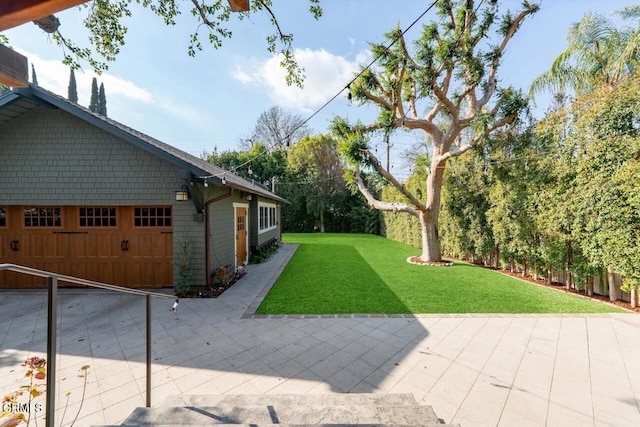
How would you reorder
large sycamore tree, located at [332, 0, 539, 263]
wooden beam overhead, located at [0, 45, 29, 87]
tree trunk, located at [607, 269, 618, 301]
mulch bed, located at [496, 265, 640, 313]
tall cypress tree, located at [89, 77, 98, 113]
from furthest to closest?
tall cypress tree, located at [89, 77, 98, 113], large sycamore tree, located at [332, 0, 539, 263], tree trunk, located at [607, 269, 618, 301], mulch bed, located at [496, 265, 640, 313], wooden beam overhead, located at [0, 45, 29, 87]

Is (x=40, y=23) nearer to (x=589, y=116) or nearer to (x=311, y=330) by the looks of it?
(x=311, y=330)

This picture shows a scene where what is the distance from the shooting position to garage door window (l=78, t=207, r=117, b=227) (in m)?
6.43

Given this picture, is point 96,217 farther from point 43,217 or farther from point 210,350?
point 210,350

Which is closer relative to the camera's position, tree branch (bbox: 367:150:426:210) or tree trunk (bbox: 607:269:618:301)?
tree trunk (bbox: 607:269:618:301)

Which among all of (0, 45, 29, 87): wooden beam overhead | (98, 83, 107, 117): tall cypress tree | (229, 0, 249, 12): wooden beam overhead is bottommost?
(0, 45, 29, 87): wooden beam overhead

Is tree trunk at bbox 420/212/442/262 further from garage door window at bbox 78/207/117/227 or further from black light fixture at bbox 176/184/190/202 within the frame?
garage door window at bbox 78/207/117/227

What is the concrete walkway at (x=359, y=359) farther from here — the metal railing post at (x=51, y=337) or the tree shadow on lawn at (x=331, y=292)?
the metal railing post at (x=51, y=337)

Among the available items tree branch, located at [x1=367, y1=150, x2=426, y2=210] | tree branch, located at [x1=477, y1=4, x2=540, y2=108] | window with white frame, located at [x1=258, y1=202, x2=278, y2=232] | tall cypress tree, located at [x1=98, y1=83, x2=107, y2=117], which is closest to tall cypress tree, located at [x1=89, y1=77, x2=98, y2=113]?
tall cypress tree, located at [x1=98, y1=83, x2=107, y2=117]

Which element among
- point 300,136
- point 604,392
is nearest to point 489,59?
point 604,392

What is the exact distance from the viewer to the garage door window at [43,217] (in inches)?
252

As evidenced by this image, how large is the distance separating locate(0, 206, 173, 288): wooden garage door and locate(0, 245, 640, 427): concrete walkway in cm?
145

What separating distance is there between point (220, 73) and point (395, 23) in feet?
19.2

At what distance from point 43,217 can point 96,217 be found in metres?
1.29

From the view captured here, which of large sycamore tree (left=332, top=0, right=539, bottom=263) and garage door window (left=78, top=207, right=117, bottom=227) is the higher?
large sycamore tree (left=332, top=0, right=539, bottom=263)
